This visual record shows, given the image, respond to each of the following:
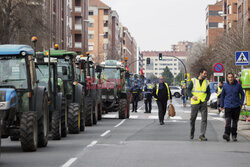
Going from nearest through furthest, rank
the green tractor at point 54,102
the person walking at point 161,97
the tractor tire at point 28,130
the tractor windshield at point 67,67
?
the tractor tire at point 28,130
the green tractor at point 54,102
the tractor windshield at point 67,67
the person walking at point 161,97

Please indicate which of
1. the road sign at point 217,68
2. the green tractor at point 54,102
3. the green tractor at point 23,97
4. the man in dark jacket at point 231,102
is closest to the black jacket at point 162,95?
Result: the green tractor at point 54,102

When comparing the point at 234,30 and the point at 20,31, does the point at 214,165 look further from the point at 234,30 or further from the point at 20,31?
the point at 234,30

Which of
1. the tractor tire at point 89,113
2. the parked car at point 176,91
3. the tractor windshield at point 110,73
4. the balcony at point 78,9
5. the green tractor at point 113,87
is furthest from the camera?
the balcony at point 78,9

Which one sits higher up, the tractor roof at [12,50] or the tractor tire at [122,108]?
the tractor roof at [12,50]

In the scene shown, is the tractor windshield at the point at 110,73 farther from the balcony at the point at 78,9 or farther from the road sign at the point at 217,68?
the balcony at the point at 78,9

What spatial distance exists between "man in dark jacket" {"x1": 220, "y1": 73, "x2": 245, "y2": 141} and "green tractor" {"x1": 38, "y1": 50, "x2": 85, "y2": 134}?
15.0ft

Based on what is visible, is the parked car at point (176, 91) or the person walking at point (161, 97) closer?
the person walking at point (161, 97)

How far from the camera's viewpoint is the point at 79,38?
103 meters

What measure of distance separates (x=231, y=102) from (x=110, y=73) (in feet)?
51.3

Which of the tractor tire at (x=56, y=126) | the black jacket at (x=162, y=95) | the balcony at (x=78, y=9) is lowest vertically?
the tractor tire at (x=56, y=126)

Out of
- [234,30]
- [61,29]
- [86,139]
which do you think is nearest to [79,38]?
[61,29]

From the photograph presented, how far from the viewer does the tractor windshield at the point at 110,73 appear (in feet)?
107

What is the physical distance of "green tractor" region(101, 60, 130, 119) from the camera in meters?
31.8

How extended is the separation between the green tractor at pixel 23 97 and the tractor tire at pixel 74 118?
4.69 metres
